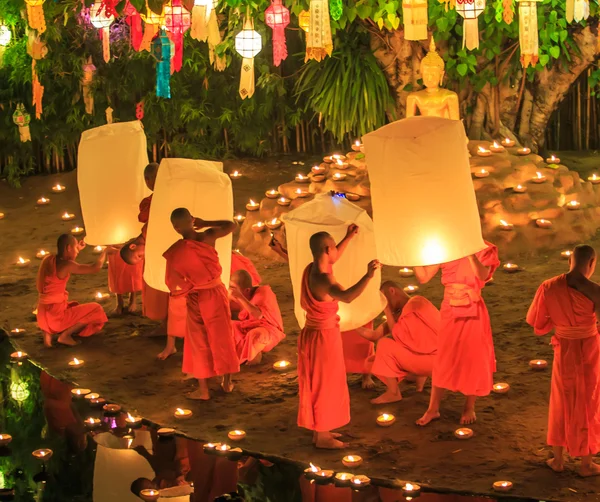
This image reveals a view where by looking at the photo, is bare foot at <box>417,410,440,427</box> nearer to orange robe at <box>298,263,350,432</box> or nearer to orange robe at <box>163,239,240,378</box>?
orange robe at <box>298,263,350,432</box>

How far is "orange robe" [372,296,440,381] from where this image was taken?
6.18 meters

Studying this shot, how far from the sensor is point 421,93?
911 cm

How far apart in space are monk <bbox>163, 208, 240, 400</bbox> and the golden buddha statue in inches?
118

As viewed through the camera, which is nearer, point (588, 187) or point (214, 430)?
point (214, 430)

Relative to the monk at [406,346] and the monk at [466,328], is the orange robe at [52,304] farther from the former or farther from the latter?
the monk at [466,328]

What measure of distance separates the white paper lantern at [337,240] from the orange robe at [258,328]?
94 centimetres

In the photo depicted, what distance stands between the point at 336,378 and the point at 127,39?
6.79m

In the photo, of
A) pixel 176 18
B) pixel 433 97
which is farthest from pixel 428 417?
pixel 433 97

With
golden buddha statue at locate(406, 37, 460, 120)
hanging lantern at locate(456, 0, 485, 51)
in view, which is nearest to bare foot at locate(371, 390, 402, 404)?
hanging lantern at locate(456, 0, 485, 51)

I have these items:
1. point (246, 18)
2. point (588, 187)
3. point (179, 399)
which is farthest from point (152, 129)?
point (179, 399)

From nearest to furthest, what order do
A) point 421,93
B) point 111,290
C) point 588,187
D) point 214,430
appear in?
point 214,430
point 111,290
point 421,93
point 588,187

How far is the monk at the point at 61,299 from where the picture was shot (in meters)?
7.46

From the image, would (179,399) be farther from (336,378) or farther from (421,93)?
(421,93)

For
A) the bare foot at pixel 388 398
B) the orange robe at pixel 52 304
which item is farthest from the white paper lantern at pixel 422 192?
the orange robe at pixel 52 304
